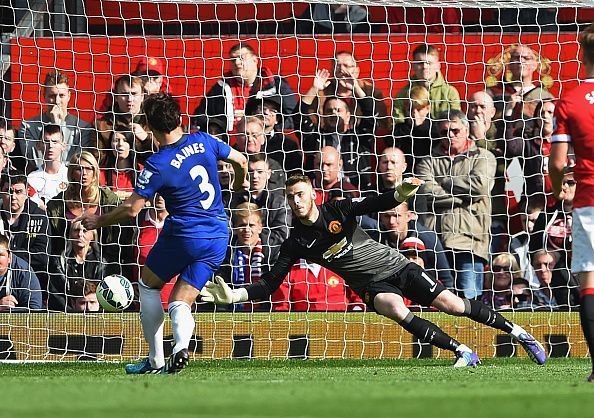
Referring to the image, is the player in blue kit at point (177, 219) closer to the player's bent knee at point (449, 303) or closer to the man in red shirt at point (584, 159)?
the player's bent knee at point (449, 303)

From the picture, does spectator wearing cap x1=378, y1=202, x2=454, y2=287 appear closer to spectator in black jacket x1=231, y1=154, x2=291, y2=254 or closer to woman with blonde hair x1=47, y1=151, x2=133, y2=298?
spectator in black jacket x1=231, y1=154, x2=291, y2=254

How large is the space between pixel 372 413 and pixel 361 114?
806cm

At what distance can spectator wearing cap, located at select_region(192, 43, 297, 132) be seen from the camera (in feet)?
40.1

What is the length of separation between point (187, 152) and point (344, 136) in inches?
188

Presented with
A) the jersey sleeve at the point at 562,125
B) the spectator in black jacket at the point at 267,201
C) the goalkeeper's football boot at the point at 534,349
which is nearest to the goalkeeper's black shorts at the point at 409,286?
the goalkeeper's football boot at the point at 534,349

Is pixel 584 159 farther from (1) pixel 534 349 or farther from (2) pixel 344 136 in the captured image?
(2) pixel 344 136

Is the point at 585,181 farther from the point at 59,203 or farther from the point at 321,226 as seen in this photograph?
the point at 59,203

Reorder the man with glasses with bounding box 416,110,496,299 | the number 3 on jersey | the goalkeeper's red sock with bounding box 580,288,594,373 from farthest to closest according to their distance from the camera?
Answer: the man with glasses with bounding box 416,110,496,299, the number 3 on jersey, the goalkeeper's red sock with bounding box 580,288,594,373

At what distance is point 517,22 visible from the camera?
12805mm

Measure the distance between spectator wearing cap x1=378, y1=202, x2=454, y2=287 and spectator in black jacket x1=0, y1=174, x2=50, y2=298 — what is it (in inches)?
144

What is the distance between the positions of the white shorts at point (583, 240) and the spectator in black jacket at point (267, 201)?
5.77 metres

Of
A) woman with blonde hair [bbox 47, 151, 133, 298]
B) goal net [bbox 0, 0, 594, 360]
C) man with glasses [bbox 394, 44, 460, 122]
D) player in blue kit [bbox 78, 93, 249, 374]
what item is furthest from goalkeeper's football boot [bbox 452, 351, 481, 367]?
woman with blonde hair [bbox 47, 151, 133, 298]

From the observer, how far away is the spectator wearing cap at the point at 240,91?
12234 mm

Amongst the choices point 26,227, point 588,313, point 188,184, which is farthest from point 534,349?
point 26,227
